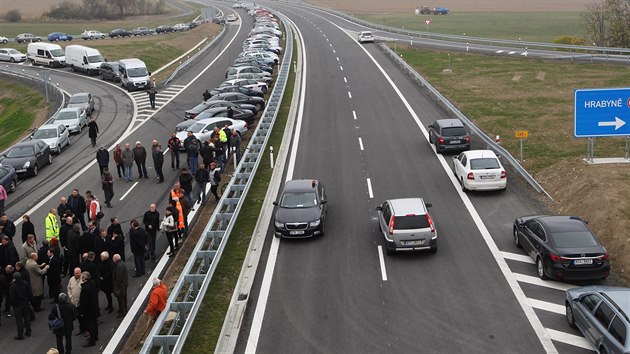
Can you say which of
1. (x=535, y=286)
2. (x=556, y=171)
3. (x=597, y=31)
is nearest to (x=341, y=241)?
(x=535, y=286)

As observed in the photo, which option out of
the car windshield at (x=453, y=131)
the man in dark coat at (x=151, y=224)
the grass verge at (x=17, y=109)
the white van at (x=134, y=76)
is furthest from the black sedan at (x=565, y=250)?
the white van at (x=134, y=76)

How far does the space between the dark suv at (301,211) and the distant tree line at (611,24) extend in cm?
5430

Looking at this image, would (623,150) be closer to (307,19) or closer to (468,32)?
(468,32)

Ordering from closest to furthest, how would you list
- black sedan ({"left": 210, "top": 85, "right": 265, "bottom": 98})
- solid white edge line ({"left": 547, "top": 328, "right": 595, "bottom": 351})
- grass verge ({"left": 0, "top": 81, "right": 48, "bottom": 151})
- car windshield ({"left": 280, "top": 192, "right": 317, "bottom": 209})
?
1. solid white edge line ({"left": 547, "top": 328, "right": 595, "bottom": 351})
2. car windshield ({"left": 280, "top": 192, "right": 317, "bottom": 209})
3. black sedan ({"left": 210, "top": 85, "right": 265, "bottom": 98})
4. grass verge ({"left": 0, "top": 81, "right": 48, "bottom": 151})

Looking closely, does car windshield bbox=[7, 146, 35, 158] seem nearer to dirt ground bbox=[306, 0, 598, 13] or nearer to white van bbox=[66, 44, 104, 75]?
white van bbox=[66, 44, 104, 75]

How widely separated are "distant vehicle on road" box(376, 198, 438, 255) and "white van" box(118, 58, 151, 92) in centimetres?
3502

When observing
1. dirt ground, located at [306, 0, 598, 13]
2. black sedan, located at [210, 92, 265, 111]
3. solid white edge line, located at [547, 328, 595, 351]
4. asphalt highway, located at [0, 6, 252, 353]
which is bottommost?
solid white edge line, located at [547, 328, 595, 351]

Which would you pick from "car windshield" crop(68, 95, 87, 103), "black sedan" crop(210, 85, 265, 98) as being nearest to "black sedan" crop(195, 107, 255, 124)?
"black sedan" crop(210, 85, 265, 98)

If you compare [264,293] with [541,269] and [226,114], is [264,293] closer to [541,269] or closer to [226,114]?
[541,269]

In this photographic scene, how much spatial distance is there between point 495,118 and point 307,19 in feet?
251

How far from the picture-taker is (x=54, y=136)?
111 feet

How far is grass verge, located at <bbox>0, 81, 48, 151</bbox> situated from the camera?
43.6 m

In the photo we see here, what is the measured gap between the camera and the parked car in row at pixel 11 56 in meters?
67.8

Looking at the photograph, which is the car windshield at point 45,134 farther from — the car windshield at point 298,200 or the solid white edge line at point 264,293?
the car windshield at point 298,200
